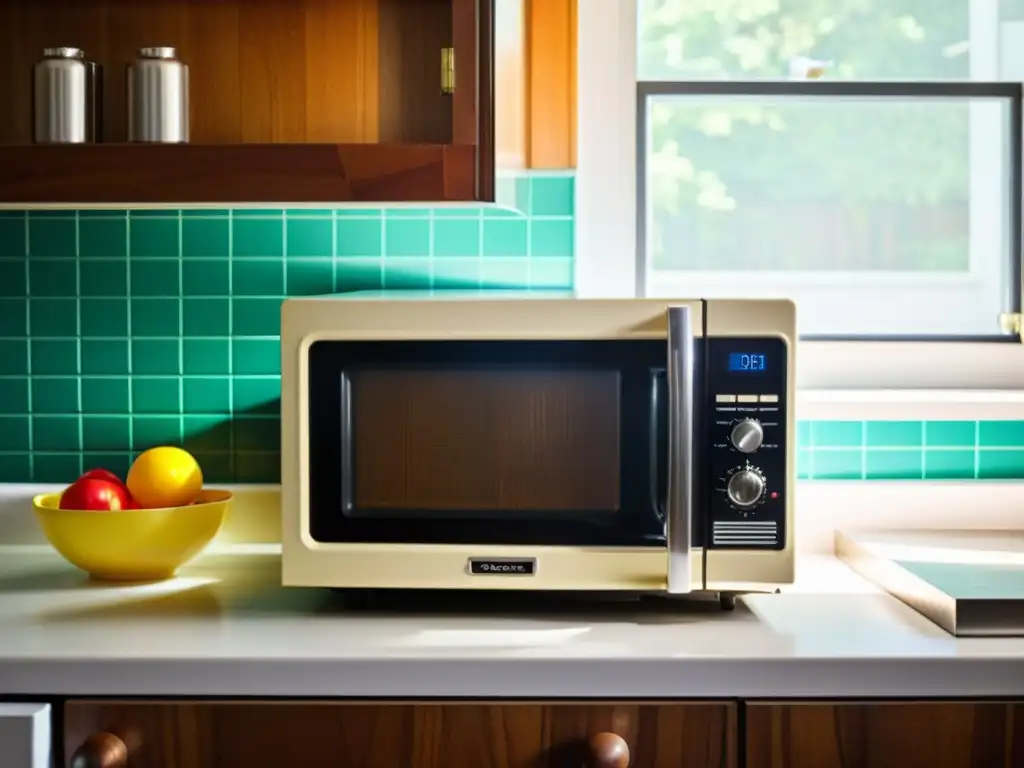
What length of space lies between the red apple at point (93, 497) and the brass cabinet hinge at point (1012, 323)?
4.22 ft

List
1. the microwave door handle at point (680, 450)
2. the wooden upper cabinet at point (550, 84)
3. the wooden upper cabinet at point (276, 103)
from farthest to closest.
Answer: the wooden upper cabinet at point (550, 84) → the wooden upper cabinet at point (276, 103) → the microwave door handle at point (680, 450)

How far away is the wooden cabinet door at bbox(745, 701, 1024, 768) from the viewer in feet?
4.26

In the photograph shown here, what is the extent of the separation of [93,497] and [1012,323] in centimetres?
133

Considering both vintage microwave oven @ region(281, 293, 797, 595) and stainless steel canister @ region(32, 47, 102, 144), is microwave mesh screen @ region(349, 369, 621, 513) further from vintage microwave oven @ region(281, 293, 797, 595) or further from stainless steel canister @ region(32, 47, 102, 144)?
stainless steel canister @ region(32, 47, 102, 144)

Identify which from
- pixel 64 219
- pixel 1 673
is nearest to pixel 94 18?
pixel 64 219

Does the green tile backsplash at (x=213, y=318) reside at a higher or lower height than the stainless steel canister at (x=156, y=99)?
lower

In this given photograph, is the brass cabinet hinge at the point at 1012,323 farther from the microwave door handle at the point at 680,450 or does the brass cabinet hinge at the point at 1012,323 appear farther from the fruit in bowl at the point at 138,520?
the fruit in bowl at the point at 138,520

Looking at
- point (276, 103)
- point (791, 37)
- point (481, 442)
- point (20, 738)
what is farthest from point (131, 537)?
point (791, 37)

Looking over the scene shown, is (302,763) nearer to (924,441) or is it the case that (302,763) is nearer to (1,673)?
(1,673)

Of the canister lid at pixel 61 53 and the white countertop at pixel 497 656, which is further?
the canister lid at pixel 61 53

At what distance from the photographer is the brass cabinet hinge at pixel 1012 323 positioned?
1975 mm

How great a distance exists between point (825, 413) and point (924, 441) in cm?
17

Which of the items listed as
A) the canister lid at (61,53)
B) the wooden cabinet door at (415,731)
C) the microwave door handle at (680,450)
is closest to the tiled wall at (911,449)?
the microwave door handle at (680,450)

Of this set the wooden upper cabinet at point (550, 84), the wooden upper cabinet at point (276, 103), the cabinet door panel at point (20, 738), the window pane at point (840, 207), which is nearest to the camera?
the cabinet door panel at point (20, 738)
